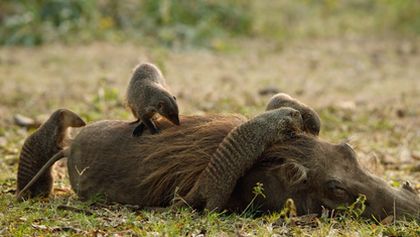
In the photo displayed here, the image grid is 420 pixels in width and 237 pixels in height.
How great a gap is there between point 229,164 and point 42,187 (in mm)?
1701

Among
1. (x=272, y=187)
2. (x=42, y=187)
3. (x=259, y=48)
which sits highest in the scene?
(x=272, y=187)

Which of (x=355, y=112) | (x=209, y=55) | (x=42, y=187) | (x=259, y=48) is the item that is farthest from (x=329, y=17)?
(x=42, y=187)

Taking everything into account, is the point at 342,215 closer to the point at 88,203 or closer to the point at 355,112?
the point at 88,203

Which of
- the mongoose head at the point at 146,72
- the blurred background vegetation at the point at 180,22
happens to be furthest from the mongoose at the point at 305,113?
the blurred background vegetation at the point at 180,22

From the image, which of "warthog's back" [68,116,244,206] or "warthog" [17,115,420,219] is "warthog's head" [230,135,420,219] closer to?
"warthog" [17,115,420,219]

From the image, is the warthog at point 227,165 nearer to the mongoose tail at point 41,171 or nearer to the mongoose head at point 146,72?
the mongoose tail at point 41,171

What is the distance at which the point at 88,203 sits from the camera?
567cm

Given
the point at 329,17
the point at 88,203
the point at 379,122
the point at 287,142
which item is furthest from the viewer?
the point at 329,17

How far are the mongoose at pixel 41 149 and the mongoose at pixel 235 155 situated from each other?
4.51ft

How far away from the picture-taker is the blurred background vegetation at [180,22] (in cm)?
1530

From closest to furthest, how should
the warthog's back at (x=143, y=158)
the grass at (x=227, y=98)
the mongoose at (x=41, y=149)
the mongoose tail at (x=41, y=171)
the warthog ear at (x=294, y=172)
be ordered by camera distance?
1. the grass at (x=227, y=98)
2. the warthog ear at (x=294, y=172)
3. the warthog's back at (x=143, y=158)
4. the mongoose tail at (x=41, y=171)
5. the mongoose at (x=41, y=149)

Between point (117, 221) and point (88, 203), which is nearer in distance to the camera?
point (117, 221)

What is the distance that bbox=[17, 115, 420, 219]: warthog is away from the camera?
204 inches

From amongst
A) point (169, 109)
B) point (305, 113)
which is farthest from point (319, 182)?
point (169, 109)
